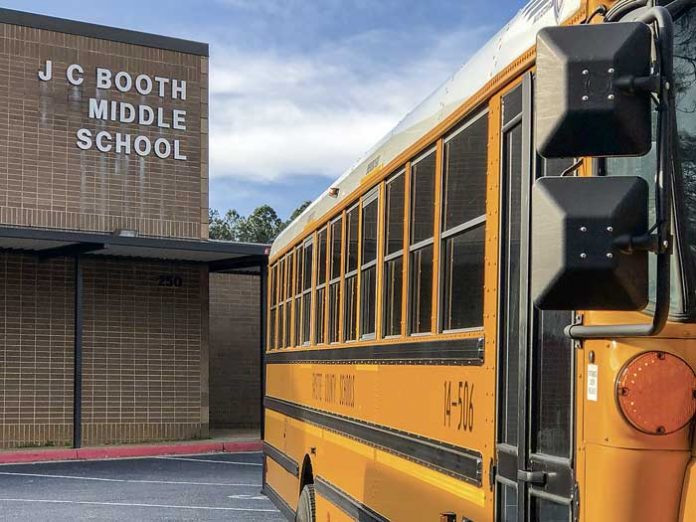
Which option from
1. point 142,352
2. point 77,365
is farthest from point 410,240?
point 142,352

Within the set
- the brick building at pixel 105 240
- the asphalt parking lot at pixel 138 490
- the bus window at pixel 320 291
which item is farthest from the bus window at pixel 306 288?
the brick building at pixel 105 240

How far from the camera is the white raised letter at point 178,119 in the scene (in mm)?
18734

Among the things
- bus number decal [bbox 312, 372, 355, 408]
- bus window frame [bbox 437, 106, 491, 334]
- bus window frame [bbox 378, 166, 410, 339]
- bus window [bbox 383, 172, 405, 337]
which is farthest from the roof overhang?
bus window frame [bbox 437, 106, 491, 334]

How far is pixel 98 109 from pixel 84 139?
1.97 feet

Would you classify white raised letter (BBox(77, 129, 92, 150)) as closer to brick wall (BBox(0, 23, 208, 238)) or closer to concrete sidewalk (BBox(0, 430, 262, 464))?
brick wall (BBox(0, 23, 208, 238))

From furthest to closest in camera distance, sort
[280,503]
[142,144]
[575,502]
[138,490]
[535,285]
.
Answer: [142,144], [138,490], [280,503], [575,502], [535,285]

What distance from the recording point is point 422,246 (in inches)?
171

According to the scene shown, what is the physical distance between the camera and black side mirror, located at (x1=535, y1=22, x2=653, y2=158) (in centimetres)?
235

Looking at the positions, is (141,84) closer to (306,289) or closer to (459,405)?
(306,289)

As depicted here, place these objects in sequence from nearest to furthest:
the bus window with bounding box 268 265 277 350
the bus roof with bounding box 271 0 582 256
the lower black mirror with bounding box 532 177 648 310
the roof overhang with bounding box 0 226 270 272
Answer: the lower black mirror with bounding box 532 177 648 310, the bus roof with bounding box 271 0 582 256, the bus window with bounding box 268 265 277 350, the roof overhang with bounding box 0 226 270 272

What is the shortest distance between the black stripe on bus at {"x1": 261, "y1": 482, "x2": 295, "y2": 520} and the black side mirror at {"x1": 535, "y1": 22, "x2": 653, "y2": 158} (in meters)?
5.92

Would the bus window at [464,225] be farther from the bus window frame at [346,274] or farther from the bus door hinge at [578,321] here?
the bus window frame at [346,274]

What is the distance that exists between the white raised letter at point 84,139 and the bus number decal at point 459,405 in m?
14.9

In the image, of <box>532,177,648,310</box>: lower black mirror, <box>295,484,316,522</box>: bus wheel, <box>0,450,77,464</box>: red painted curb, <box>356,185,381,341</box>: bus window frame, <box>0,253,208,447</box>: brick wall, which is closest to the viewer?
<box>532,177,648,310</box>: lower black mirror
